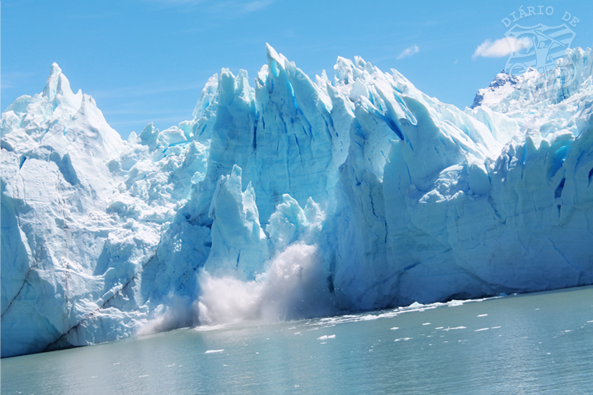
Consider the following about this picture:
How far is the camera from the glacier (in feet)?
39.1

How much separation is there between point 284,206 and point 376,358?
885 cm

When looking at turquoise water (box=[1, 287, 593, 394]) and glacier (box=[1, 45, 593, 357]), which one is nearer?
turquoise water (box=[1, 287, 593, 394])

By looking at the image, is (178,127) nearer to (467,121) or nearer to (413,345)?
(467,121)

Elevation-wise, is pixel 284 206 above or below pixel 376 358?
above

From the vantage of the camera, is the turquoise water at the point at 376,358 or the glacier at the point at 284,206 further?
the glacier at the point at 284,206

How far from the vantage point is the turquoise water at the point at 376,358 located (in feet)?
17.3

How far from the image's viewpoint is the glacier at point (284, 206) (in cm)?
1191

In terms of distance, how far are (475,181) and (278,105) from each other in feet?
21.7

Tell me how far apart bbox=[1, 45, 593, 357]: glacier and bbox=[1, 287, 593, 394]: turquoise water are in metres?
1.40

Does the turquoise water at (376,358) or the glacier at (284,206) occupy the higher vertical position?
the glacier at (284,206)

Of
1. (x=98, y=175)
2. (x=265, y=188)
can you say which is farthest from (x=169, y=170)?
(x=265, y=188)

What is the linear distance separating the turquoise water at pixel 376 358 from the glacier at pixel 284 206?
140 centimetres

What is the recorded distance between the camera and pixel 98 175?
58.0 ft

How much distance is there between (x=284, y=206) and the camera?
1551cm
